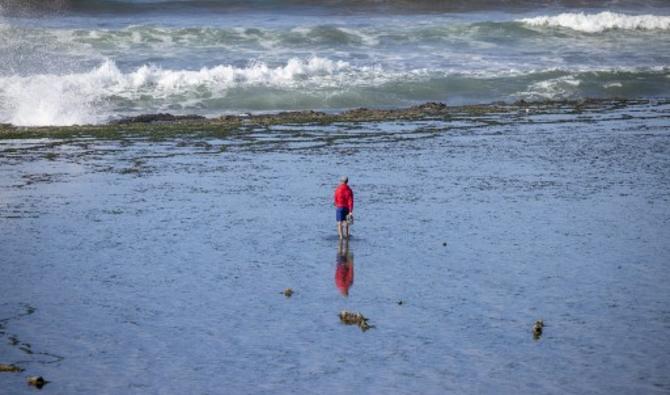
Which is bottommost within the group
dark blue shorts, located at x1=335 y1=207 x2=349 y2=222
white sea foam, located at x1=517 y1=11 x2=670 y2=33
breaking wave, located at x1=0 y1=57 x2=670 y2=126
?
dark blue shorts, located at x1=335 y1=207 x2=349 y2=222

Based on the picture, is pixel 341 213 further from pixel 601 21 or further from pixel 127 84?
pixel 601 21

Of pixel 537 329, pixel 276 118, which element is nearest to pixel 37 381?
pixel 537 329

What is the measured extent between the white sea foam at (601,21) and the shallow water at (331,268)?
34.3 m

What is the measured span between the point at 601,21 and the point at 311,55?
23022mm

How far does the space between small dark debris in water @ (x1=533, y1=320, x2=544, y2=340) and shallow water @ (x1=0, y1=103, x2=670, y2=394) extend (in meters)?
0.19

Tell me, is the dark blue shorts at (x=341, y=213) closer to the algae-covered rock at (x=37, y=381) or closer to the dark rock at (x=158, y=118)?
the algae-covered rock at (x=37, y=381)

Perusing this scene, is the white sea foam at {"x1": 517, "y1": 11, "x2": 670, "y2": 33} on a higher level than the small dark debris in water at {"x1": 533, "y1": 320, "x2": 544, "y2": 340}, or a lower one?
higher

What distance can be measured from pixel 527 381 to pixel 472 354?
1232mm

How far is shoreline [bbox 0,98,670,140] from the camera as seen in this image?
36625 millimetres

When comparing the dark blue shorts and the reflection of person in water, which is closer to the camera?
the reflection of person in water

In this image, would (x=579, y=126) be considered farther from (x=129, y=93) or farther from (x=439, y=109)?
(x=129, y=93)

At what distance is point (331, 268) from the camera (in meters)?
20.3

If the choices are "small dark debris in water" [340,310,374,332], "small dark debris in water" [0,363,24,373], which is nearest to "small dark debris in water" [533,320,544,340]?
"small dark debris in water" [340,310,374,332]

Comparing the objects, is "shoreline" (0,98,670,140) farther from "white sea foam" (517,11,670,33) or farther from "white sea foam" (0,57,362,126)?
"white sea foam" (517,11,670,33)
